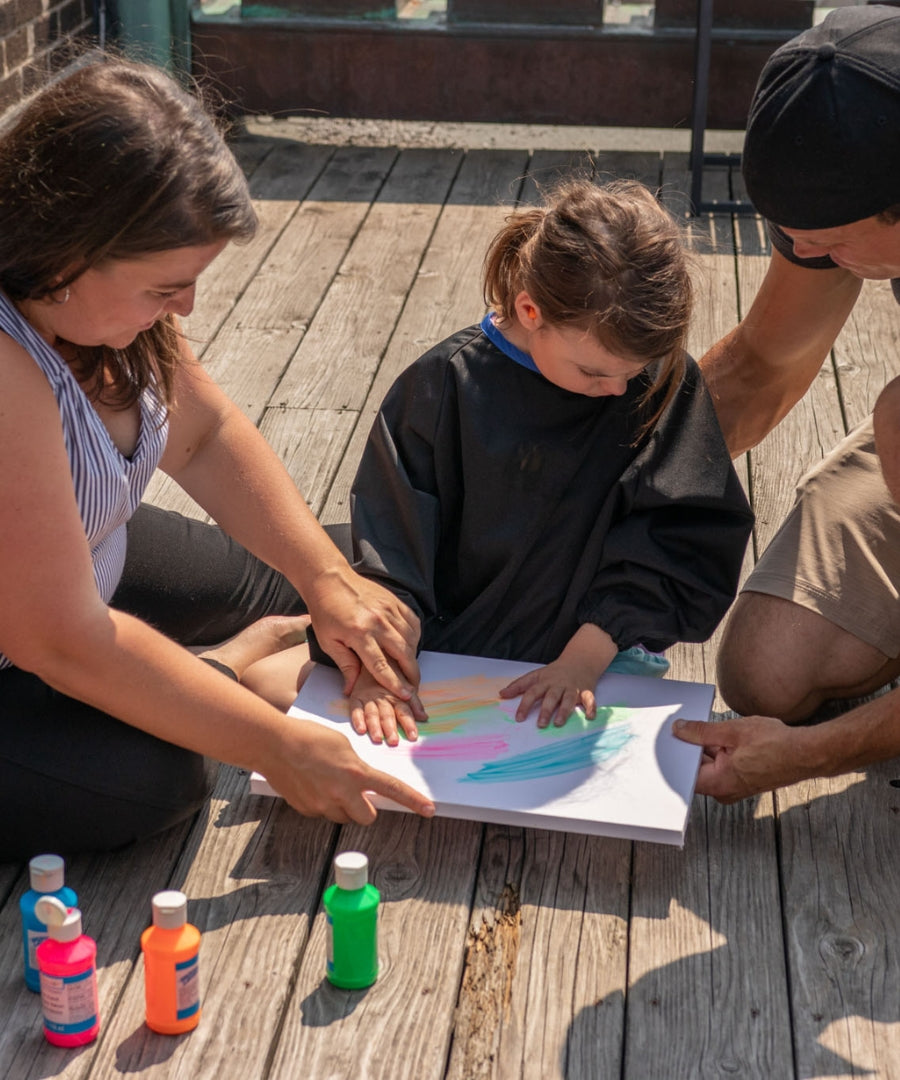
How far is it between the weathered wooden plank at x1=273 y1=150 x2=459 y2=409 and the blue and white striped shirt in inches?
52.4

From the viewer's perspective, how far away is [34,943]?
165 centimetres

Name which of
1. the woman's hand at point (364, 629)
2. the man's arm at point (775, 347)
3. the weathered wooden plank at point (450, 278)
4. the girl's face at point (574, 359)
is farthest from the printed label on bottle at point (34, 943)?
the man's arm at point (775, 347)

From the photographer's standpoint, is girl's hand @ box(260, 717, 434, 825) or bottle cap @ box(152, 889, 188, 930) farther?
girl's hand @ box(260, 717, 434, 825)

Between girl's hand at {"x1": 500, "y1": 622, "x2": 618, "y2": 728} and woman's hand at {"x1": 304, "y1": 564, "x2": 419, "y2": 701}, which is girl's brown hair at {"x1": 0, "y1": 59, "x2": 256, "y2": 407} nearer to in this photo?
woman's hand at {"x1": 304, "y1": 564, "x2": 419, "y2": 701}

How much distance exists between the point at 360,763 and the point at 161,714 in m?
0.26

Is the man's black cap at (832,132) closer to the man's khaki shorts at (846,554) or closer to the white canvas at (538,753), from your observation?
the man's khaki shorts at (846,554)

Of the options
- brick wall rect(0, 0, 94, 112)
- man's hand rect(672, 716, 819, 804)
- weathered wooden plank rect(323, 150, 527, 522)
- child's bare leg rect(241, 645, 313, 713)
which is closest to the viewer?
man's hand rect(672, 716, 819, 804)

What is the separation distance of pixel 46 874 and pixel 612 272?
1055mm

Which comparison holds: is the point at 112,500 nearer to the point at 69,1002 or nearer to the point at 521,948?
the point at 69,1002

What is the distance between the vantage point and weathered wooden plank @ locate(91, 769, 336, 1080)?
1.61 metres

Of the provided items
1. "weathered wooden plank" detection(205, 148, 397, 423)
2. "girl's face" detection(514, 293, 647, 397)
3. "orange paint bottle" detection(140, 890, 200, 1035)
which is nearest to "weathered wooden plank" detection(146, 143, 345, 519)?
"weathered wooden plank" detection(205, 148, 397, 423)

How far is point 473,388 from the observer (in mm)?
2148

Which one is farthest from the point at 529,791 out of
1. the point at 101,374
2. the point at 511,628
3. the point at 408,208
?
the point at 408,208

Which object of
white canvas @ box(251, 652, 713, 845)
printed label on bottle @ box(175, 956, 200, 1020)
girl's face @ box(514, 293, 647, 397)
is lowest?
white canvas @ box(251, 652, 713, 845)
